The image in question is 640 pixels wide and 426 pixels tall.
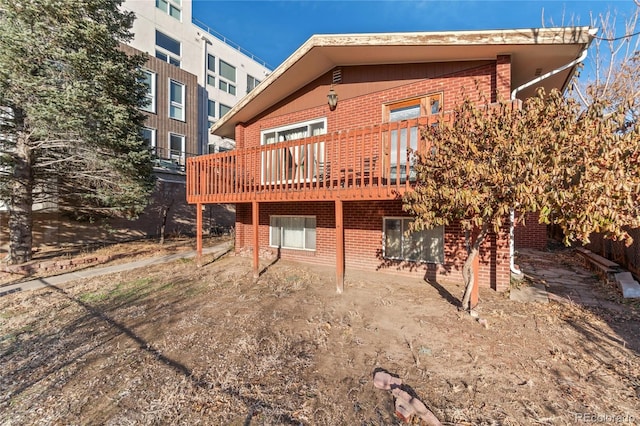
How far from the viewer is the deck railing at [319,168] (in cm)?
499

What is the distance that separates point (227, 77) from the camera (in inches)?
962

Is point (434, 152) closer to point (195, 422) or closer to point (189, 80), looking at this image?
point (195, 422)

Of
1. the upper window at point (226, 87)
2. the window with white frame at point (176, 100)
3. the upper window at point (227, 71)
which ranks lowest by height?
the window with white frame at point (176, 100)

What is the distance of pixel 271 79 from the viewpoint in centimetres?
784

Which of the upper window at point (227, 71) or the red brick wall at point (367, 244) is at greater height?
the upper window at point (227, 71)

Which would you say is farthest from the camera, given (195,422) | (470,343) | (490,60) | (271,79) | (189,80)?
(189,80)

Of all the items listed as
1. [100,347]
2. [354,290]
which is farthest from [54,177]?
[354,290]

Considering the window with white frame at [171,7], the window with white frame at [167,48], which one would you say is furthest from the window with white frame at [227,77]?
the window with white frame at [171,7]

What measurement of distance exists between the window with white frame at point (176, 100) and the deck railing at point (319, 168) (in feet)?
38.5

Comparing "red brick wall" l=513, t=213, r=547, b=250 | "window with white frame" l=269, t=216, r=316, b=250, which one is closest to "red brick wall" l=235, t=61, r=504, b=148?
"window with white frame" l=269, t=216, r=316, b=250

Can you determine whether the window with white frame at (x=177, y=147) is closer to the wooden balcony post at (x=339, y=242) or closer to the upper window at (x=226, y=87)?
the upper window at (x=226, y=87)

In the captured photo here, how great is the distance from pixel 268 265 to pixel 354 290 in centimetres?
321

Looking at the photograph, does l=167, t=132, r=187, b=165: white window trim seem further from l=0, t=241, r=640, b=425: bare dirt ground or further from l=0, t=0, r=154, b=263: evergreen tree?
l=0, t=241, r=640, b=425: bare dirt ground

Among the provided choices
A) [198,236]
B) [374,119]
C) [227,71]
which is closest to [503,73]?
[374,119]
